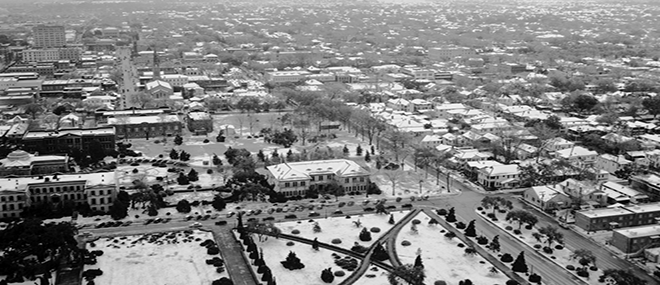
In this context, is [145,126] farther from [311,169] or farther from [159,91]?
[311,169]

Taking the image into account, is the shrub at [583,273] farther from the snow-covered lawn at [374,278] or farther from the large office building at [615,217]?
the snow-covered lawn at [374,278]

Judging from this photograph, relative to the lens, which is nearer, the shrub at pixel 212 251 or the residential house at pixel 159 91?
the shrub at pixel 212 251

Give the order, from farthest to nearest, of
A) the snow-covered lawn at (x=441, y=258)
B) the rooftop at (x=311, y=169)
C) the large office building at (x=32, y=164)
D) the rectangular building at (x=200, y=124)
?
1. the rectangular building at (x=200, y=124)
2. the large office building at (x=32, y=164)
3. the rooftop at (x=311, y=169)
4. the snow-covered lawn at (x=441, y=258)

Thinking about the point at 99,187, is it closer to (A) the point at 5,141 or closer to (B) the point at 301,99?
(A) the point at 5,141

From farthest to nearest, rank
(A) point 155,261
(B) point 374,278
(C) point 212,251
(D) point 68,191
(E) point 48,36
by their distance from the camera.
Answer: (E) point 48,36 → (D) point 68,191 → (C) point 212,251 → (A) point 155,261 → (B) point 374,278

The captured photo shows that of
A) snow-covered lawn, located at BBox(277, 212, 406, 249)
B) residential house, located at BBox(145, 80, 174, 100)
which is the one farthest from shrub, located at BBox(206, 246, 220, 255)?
residential house, located at BBox(145, 80, 174, 100)

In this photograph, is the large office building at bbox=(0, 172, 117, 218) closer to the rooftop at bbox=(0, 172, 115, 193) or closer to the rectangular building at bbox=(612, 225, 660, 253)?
the rooftop at bbox=(0, 172, 115, 193)

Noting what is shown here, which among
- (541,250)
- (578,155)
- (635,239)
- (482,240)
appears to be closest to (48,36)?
(578,155)

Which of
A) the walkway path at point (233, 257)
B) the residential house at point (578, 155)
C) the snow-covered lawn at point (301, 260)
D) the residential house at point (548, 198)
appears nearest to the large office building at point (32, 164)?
the walkway path at point (233, 257)
